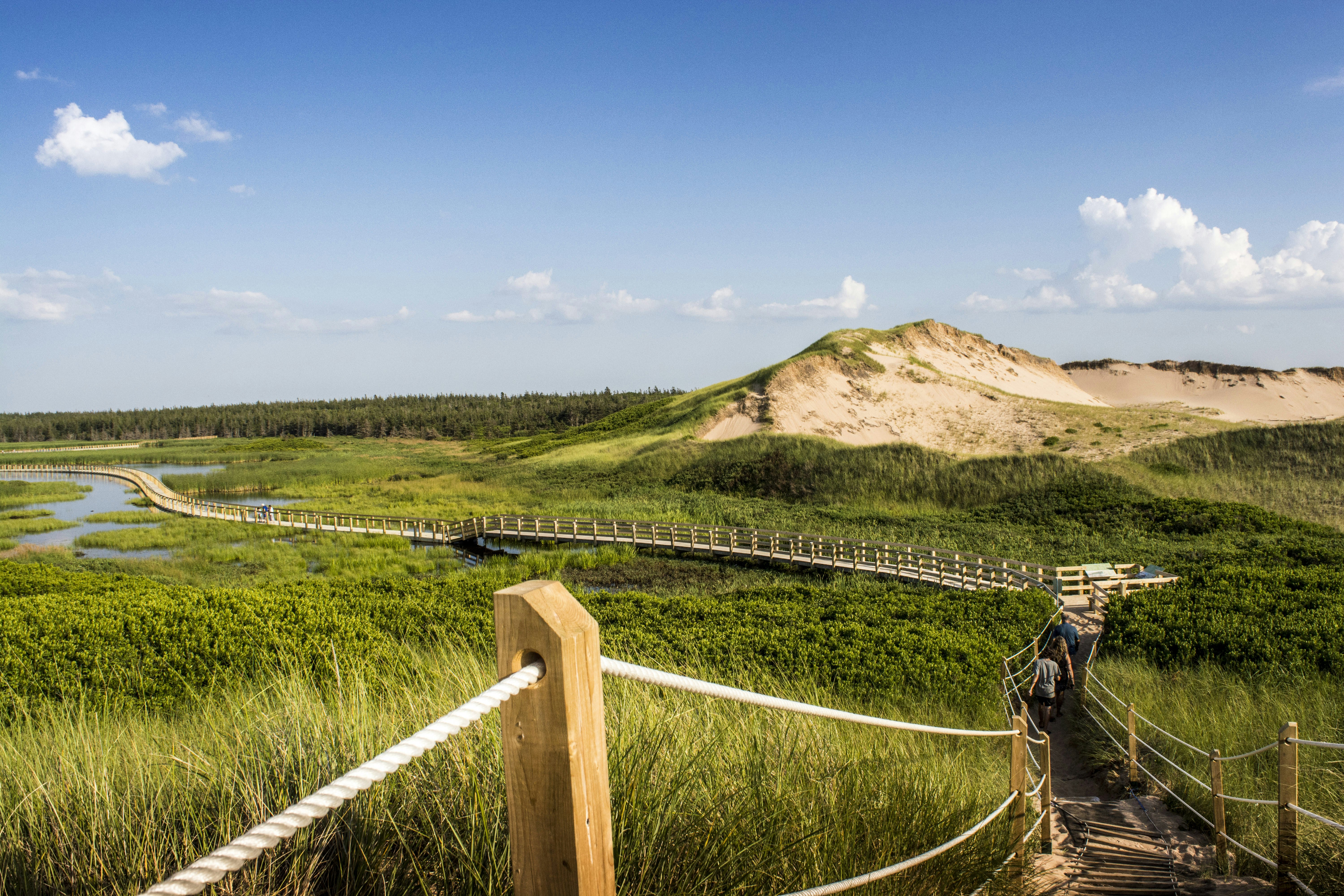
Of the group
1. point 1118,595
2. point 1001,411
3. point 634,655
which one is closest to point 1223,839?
point 634,655

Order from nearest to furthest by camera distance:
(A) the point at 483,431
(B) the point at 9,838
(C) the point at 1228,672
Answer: (B) the point at 9,838
(C) the point at 1228,672
(A) the point at 483,431

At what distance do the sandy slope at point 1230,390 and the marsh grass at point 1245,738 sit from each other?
4709 cm

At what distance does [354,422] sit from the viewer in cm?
16038

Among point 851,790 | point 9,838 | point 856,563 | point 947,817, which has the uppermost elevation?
point 9,838

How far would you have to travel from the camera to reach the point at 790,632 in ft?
43.2

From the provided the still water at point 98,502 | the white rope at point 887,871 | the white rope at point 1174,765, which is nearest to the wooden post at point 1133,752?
the white rope at point 1174,765

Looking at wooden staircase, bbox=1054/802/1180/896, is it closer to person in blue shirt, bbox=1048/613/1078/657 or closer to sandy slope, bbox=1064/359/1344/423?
person in blue shirt, bbox=1048/613/1078/657

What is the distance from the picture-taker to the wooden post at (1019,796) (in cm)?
423

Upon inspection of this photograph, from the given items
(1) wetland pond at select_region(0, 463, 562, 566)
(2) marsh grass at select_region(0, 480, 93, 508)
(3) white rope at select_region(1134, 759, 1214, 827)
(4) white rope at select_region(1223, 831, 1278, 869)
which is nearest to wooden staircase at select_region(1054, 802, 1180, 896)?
(3) white rope at select_region(1134, 759, 1214, 827)

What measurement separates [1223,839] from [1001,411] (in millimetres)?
49199

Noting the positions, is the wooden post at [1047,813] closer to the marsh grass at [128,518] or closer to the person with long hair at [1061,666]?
the person with long hair at [1061,666]

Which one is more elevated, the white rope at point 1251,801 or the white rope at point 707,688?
the white rope at point 707,688

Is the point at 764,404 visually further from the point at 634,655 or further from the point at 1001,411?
the point at 634,655

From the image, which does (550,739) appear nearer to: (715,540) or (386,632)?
(386,632)
